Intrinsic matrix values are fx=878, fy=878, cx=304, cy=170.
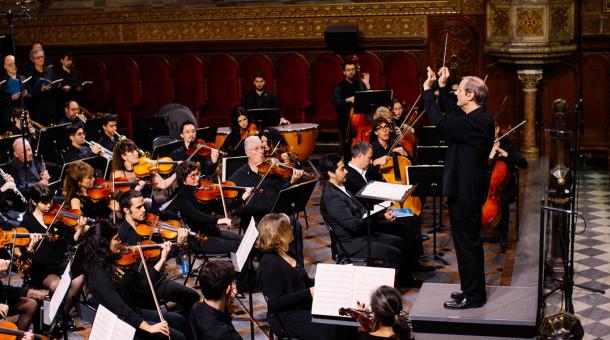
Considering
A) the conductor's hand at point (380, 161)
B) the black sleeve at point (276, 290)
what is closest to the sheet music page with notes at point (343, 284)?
the black sleeve at point (276, 290)

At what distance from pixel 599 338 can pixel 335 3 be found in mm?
7372

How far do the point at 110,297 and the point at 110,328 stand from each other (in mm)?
1009

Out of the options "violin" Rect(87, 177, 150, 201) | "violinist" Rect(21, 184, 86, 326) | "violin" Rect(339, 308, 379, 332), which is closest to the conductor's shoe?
"violin" Rect(339, 308, 379, 332)

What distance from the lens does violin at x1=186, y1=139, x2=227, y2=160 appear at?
31.4ft

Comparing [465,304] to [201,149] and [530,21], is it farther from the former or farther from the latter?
[530,21]

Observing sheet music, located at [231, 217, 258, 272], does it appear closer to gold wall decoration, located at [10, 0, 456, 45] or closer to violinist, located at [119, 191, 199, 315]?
violinist, located at [119, 191, 199, 315]

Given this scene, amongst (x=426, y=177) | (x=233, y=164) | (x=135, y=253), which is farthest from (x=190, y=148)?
(x=135, y=253)

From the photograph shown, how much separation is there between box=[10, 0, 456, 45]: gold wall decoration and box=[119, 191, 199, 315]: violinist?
20.9ft

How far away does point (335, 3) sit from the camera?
12.7m

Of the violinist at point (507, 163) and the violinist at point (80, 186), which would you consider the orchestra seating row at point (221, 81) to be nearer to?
the violinist at point (507, 163)

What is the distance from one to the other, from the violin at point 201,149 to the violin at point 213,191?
1.36 meters

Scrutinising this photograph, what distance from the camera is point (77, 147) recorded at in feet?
32.3

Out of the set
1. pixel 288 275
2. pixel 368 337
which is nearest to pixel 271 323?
pixel 288 275

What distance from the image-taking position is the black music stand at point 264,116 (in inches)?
417
